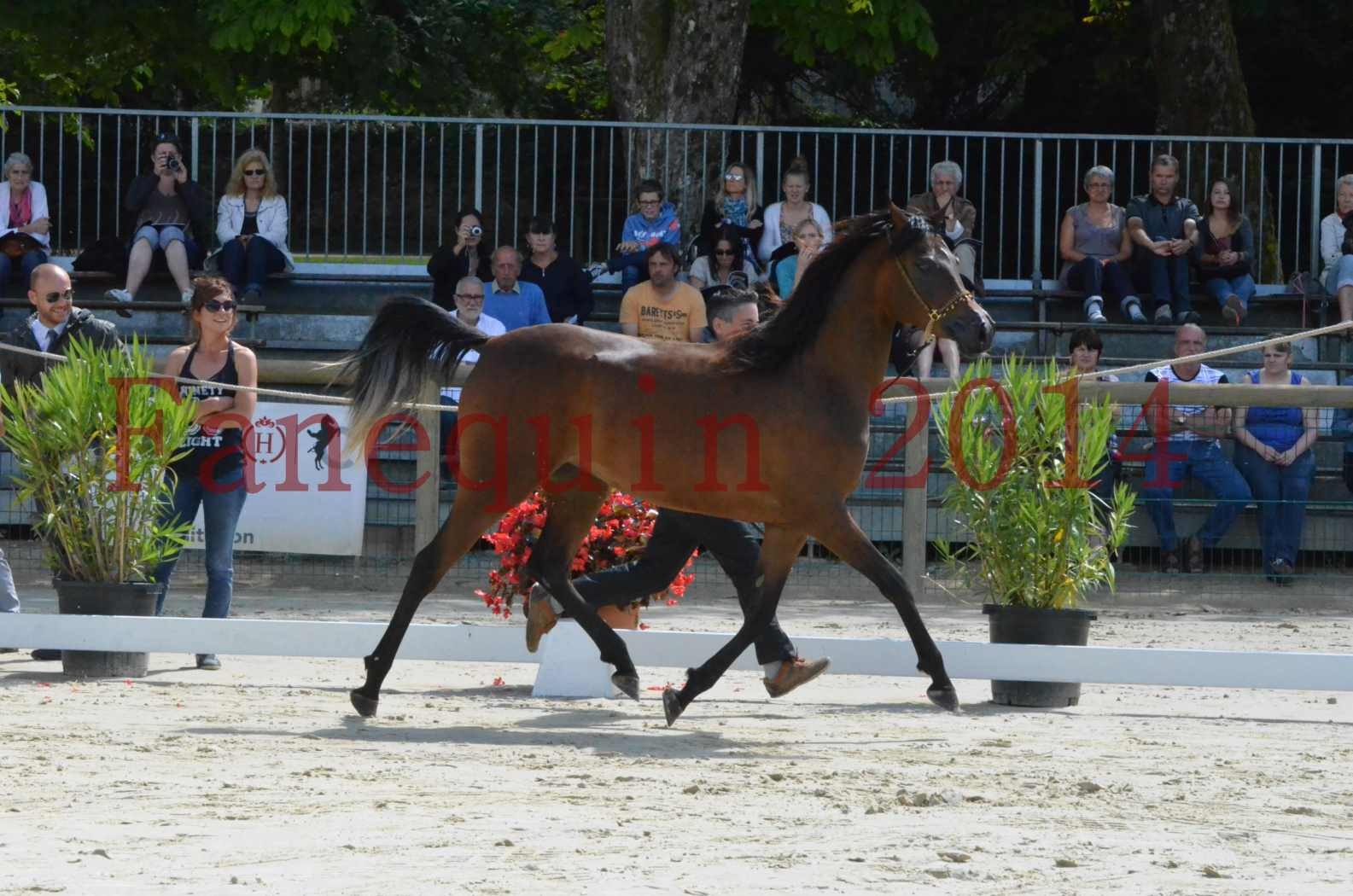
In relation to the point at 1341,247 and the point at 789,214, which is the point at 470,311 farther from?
the point at 1341,247

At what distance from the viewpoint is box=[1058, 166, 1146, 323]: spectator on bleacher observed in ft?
45.0

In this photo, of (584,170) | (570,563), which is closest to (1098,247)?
(584,170)

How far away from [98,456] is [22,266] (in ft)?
21.4

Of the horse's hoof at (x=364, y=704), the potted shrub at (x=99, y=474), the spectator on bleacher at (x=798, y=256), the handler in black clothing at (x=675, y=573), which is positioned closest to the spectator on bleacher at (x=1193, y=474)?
the spectator on bleacher at (x=798, y=256)

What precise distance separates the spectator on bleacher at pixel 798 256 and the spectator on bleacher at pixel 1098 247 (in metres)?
2.43

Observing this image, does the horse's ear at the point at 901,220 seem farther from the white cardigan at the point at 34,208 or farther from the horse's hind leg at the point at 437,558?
the white cardigan at the point at 34,208

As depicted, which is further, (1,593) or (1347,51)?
(1347,51)

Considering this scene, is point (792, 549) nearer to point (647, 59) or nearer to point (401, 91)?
point (647, 59)

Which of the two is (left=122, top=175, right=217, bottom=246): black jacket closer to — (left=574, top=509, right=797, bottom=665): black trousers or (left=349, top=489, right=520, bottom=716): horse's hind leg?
(left=574, top=509, right=797, bottom=665): black trousers

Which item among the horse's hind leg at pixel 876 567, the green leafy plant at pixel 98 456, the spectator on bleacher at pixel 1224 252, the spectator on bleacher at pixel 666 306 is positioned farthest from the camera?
the spectator on bleacher at pixel 1224 252

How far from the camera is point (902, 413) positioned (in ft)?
36.7

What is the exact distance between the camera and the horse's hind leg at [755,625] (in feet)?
21.7

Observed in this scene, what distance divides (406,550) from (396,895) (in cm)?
727

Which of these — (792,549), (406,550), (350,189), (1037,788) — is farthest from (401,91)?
(1037,788)
